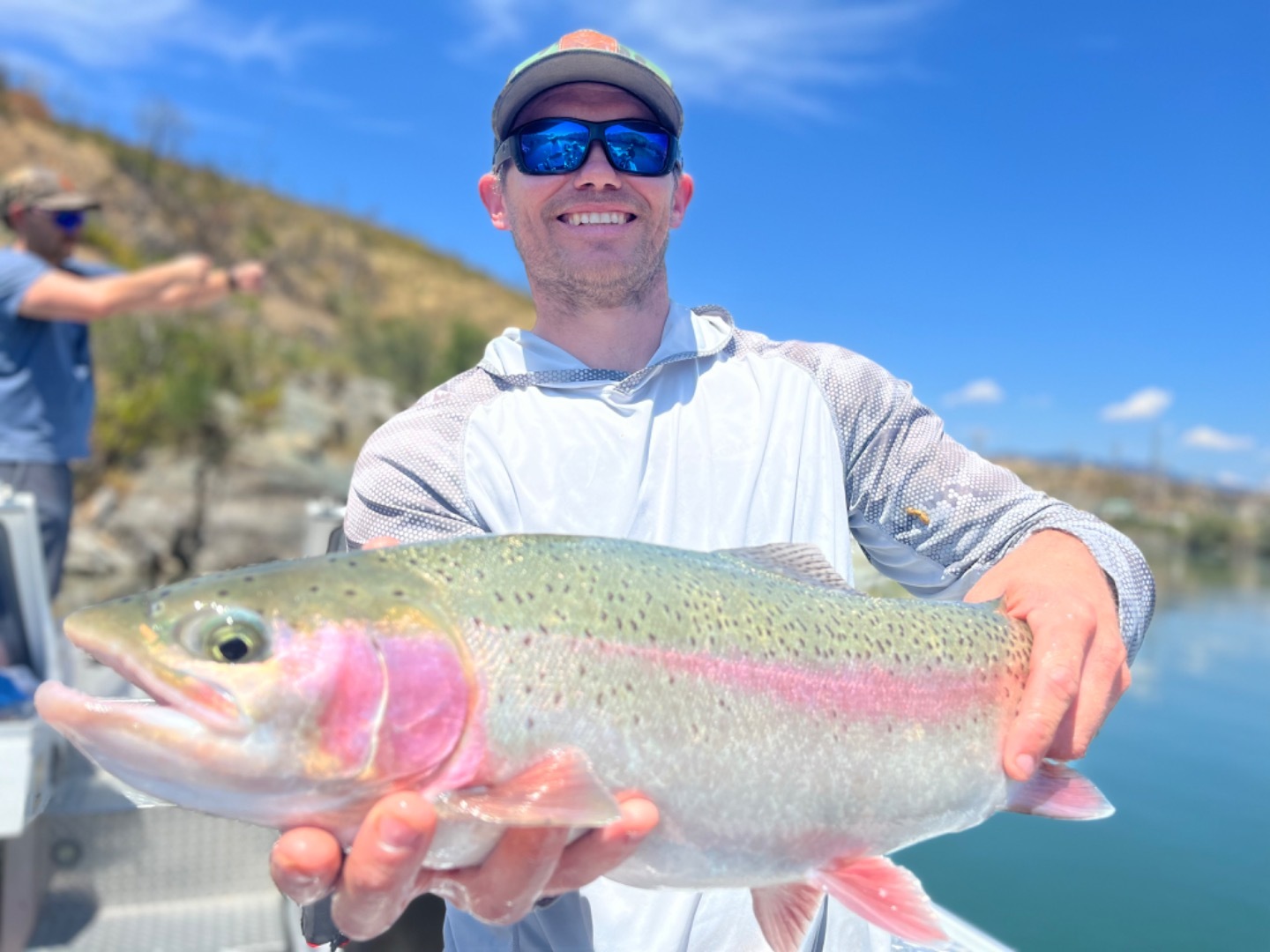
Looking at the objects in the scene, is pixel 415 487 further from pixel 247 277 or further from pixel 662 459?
pixel 247 277

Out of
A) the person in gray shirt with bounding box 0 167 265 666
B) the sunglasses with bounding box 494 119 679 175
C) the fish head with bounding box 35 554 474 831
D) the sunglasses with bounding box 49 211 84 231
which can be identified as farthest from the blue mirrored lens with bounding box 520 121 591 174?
the sunglasses with bounding box 49 211 84 231

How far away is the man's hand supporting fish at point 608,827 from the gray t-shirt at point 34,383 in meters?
4.38

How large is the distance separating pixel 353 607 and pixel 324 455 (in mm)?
16982

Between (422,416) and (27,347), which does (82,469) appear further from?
(422,416)

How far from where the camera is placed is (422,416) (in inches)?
97.6

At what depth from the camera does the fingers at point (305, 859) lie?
1.54 metres

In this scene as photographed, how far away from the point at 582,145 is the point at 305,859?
1.93m

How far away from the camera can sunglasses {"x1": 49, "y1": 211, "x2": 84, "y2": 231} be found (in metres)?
5.81

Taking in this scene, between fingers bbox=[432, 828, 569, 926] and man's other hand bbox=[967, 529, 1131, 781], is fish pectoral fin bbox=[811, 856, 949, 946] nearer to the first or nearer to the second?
man's other hand bbox=[967, 529, 1131, 781]

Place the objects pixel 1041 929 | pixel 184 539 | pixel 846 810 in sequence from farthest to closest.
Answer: pixel 184 539, pixel 1041 929, pixel 846 810

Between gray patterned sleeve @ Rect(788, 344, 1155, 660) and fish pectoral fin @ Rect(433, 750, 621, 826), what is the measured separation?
1.27m

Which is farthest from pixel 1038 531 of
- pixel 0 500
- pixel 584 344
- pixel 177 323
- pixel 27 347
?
pixel 177 323

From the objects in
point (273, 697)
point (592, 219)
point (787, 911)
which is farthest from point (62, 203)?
point (787, 911)

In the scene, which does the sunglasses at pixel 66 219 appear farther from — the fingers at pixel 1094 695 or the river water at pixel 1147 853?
the river water at pixel 1147 853
